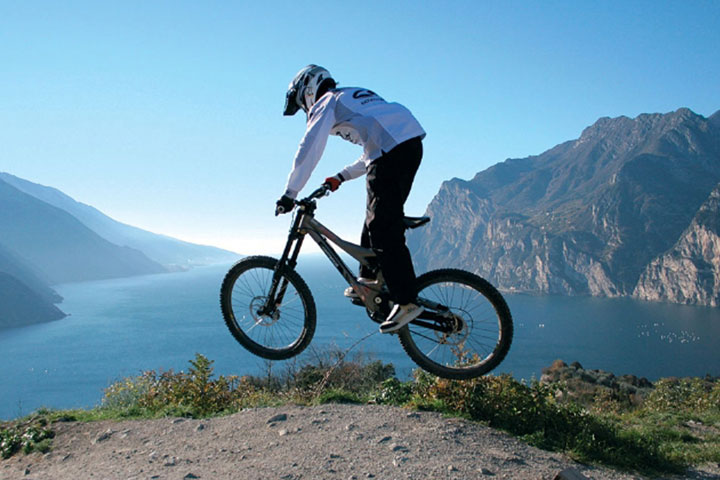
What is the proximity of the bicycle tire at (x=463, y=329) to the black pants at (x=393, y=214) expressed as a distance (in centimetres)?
37

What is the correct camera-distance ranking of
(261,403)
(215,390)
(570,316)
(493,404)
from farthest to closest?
(570,316), (215,390), (261,403), (493,404)

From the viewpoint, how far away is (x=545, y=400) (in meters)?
6.69

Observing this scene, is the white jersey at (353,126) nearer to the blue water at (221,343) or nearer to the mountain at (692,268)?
the blue water at (221,343)

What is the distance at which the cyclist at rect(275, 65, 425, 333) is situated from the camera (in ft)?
15.2

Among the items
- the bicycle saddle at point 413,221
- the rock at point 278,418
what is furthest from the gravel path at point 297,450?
the bicycle saddle at point 413,221

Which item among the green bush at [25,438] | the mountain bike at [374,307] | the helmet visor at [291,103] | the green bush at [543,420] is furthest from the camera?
the green bush at [25,438]

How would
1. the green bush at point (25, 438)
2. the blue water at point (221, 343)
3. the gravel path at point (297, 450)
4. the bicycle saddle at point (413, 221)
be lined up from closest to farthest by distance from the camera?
the gravel path at point (297, 450), the bicycle saddle at point (413, 221), the green bush at point (25, 438), the blue water at point (221, 343)

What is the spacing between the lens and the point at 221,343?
86938 millimetres

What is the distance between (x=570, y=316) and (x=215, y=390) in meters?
156

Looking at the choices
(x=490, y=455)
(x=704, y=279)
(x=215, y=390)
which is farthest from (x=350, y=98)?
(x=704, y=279)

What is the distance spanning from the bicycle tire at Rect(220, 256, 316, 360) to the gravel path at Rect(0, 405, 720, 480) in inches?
39.7

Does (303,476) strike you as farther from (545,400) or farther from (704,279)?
(704,279)

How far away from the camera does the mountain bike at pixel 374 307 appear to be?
A: 5.03 metres

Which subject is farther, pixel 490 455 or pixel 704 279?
pixel 704 279
